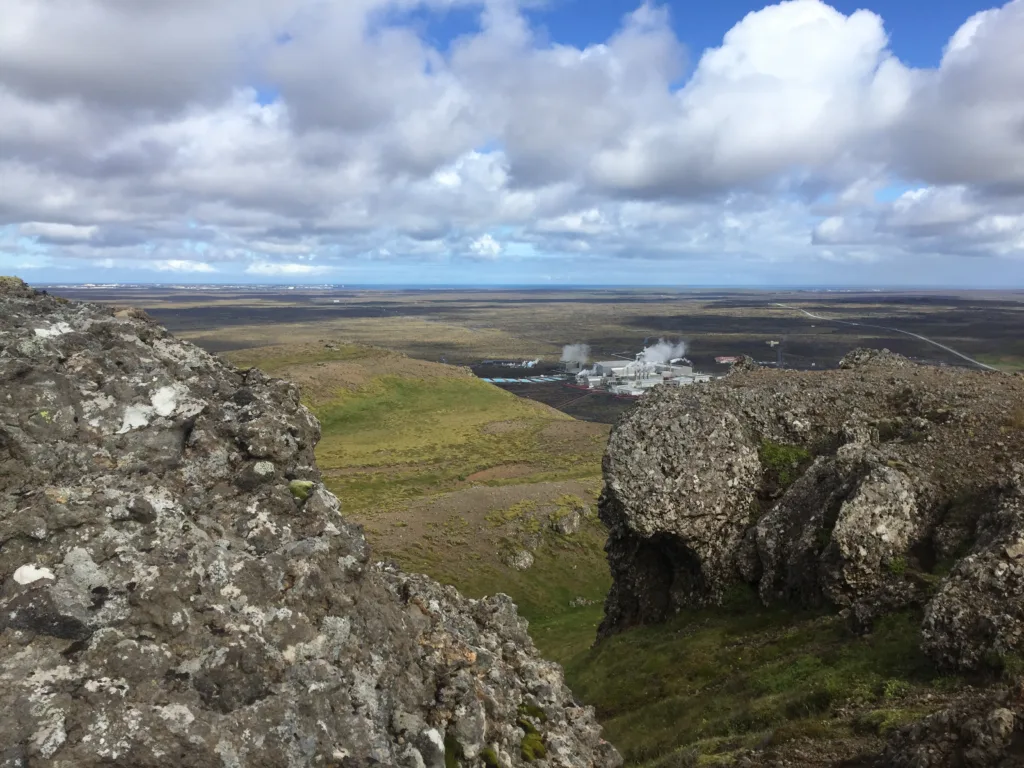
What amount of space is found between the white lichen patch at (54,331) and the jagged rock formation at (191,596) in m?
0.07

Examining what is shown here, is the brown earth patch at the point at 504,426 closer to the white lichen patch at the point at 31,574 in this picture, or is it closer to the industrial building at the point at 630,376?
the industrial building at the point at 630,376

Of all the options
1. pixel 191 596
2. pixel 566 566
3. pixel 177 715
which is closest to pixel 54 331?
pixel 191 596

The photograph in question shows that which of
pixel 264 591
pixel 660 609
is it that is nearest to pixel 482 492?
→ pixel 660 609

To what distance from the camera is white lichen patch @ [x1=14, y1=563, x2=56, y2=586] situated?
10773 mm

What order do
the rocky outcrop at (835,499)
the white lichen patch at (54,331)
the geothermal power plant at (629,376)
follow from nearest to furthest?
the white lichen patch at (54,331) < the rocky outcrop at (835,499) < the geothermal power plant at (629,376)

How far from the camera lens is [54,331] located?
52.1 ft

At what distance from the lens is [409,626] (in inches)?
659

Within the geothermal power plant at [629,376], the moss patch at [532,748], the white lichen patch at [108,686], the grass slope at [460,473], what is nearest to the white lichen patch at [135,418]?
the white lichen patch at [108,686]

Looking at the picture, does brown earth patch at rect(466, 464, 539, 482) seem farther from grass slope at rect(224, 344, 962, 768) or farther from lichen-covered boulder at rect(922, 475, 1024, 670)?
lichen-covered boulder at rect(922, 475, 1024, 670)

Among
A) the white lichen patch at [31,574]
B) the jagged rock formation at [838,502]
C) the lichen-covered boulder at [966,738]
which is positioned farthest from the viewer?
the jagged rock formation at [838,502]

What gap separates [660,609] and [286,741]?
2728cm

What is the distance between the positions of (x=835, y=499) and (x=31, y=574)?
93.6 ft

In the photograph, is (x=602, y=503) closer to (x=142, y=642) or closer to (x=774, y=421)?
(x=774, y=421)

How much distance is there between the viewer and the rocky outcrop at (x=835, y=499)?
21.1 meters
